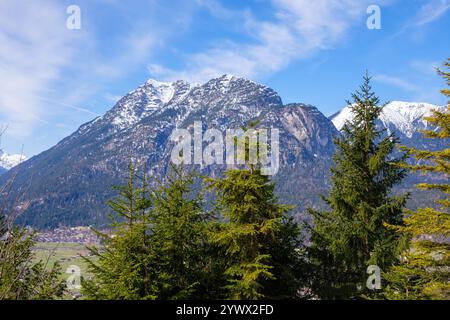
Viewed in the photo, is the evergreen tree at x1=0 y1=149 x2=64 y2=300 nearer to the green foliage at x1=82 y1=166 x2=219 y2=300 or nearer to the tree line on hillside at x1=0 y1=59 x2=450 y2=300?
the tree line on hillside at x1=0 y1=59 x2=450 y2=300

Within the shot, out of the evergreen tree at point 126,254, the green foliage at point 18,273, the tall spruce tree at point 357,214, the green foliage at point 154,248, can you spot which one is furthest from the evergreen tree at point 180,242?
the tall spruce tree at point 357,214

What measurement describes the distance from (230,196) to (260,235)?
75.5 inches

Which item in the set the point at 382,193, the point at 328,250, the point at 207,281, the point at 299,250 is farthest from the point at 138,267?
the point at 382,193

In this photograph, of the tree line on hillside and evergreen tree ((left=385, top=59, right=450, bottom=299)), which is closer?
evergreen tree ((left=385, top=59, right=450, bottom=299))

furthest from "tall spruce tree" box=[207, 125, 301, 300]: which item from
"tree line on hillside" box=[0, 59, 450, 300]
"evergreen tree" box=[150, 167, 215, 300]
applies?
"evergreen tree" box=[150, 167, 215, 300]

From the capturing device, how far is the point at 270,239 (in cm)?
1520

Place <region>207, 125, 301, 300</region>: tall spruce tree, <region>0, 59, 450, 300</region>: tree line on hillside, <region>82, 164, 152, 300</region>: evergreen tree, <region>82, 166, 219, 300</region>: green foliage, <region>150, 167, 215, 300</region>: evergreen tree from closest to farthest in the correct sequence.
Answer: <region>82, 164, 152, 300</region>: evergreen tree
<region>0, 59, 450, 300</region>: tree line on hillside
<region>82, 166, 219, 300</region>: green foliage
<region>150, 167, 215, 300</region>: evergreen tree
<region>207, 125, 301, 300</region>: tall spruce tree

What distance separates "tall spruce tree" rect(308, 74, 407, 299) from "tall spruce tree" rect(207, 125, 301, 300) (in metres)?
2.96

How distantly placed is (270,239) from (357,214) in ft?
18.5

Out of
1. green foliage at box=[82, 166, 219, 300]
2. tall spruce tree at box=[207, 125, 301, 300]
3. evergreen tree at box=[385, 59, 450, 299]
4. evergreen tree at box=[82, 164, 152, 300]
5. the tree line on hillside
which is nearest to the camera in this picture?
evergreen tree at box=[385, 59, 450, 299]

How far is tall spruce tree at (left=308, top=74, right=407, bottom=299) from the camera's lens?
17.7 metres

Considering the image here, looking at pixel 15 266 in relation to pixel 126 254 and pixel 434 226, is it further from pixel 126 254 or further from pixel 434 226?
pixel 434 226

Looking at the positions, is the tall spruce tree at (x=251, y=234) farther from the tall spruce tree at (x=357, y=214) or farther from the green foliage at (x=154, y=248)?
the tall spruce tree at (x=357, y=214)
